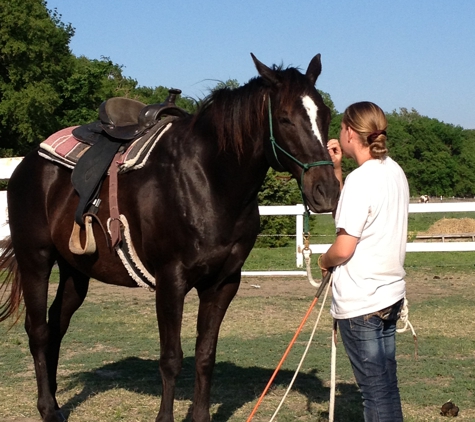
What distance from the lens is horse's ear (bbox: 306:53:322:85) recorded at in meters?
4.06

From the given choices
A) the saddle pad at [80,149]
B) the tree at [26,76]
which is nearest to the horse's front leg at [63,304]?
the saddle pad at [80,149]

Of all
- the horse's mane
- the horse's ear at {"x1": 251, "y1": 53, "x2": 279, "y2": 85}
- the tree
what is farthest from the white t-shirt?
the tree

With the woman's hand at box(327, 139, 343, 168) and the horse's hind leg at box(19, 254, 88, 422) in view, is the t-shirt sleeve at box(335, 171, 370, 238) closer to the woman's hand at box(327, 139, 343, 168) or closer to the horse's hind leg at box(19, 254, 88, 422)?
the woman's hand at box(327, 139, 343, 168)

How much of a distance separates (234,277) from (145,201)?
79 cm

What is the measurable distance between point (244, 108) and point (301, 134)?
0.54m

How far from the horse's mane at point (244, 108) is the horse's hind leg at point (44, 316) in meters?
1.93

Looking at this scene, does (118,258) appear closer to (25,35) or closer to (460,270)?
(460,270)

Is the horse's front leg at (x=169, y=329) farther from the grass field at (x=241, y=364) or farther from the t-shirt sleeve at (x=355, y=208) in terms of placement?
the t-shirt sleeve at (x=355, y=208)

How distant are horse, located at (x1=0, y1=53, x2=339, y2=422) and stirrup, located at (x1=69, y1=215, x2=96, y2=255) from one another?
0.09 meters

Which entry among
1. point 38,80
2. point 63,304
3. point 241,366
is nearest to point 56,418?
point 63,304

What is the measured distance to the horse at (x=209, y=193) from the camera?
378 centimetres

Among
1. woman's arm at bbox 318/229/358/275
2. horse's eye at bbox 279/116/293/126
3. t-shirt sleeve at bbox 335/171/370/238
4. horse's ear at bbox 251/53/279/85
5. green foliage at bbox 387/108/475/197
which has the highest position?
green foliage at bbox 387/108/475/197

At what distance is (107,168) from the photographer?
15.4ft

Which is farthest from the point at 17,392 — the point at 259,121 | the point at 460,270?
the point at 460,270
